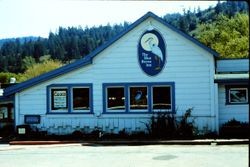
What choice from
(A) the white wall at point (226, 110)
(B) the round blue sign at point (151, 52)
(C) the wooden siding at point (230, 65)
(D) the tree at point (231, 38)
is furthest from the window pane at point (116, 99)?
(D) the tree at point (231, 38)

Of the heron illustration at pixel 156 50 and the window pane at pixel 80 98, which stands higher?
the heron illustration at pixel 156 50

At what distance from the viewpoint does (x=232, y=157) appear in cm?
1459

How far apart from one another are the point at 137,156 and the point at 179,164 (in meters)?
2.22

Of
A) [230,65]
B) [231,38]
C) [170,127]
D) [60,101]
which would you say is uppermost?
[231,38]

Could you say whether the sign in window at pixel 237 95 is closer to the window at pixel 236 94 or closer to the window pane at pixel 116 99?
the window at pixel 236 94

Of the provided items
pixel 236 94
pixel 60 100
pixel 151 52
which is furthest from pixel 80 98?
pixel 236 94

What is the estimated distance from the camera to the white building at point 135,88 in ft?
71.5

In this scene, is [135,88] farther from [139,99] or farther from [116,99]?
[116,99]

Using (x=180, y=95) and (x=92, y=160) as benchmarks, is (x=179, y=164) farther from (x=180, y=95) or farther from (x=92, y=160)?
(x=180, y=95)

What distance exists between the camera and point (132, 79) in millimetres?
22266

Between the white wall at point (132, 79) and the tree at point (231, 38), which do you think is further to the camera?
the tree at point (231, 38)

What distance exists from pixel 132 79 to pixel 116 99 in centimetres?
126

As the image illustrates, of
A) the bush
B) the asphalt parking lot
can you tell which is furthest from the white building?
the asphalt parking lot

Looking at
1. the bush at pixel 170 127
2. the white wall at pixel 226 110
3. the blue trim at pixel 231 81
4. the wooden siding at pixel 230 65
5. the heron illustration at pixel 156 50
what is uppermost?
the heron illustration at pixel 156 50
